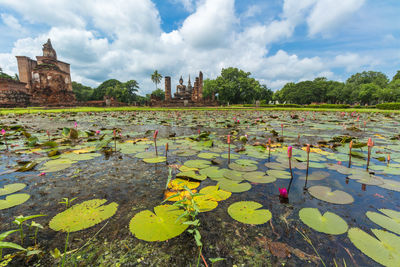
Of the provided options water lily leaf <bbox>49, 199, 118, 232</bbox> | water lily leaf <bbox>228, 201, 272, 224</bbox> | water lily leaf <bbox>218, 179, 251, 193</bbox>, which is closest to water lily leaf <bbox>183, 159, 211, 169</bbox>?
water lily leaf <bbox>218, 179, 251, 193</bbox>

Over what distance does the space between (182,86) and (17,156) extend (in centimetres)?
3515

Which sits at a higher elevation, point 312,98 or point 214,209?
point 312,98

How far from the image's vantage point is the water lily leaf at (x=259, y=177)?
151 centimetres

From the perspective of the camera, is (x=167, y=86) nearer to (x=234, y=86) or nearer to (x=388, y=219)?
(x=234, y=86)

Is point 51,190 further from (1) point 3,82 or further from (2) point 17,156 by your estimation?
(1) point 3,82

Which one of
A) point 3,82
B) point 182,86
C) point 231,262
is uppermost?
point 182,86

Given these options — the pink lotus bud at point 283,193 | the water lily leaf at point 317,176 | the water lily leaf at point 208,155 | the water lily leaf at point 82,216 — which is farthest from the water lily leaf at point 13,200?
the water lily leaf at point 317,176

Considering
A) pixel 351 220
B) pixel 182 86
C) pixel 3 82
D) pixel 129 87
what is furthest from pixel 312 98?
pixel 3 82

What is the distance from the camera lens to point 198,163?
1985mm

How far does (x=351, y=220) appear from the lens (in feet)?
3.31

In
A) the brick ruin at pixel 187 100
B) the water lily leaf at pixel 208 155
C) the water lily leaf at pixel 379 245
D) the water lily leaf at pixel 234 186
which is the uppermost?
the brick ruin at pixel 187 100

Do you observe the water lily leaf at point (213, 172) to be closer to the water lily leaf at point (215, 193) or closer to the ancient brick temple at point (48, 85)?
the water lily leaf at point (215, 193)

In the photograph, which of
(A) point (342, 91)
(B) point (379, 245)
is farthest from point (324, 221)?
(A) point (342, 91)

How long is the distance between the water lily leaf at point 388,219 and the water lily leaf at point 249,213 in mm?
608
